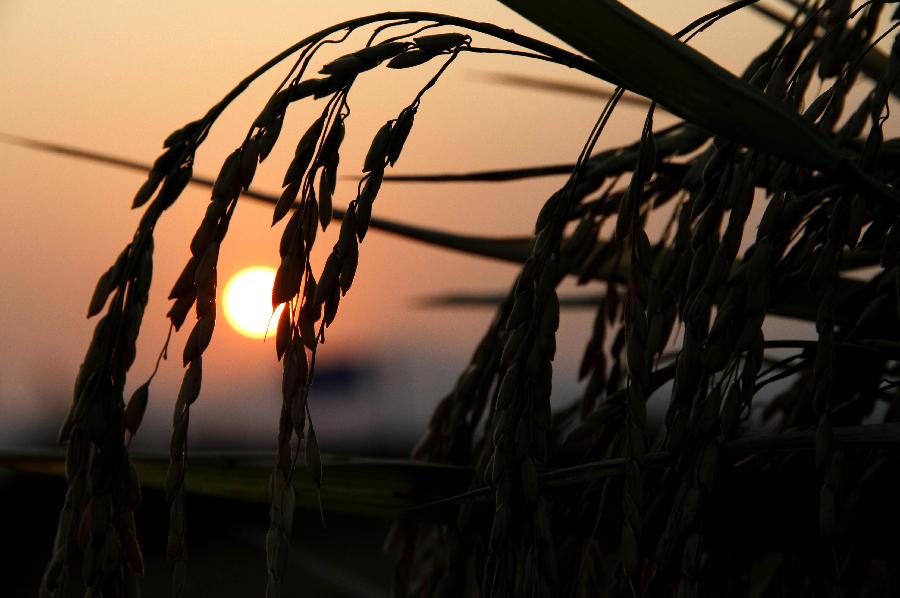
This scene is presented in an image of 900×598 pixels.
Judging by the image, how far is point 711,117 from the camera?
501mm

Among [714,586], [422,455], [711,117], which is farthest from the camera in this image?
[422,455]

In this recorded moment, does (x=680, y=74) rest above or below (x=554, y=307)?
above

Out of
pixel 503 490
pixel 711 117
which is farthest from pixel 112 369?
pixel 711 117

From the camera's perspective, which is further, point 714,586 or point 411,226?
point 411,226

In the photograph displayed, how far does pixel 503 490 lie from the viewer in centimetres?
57

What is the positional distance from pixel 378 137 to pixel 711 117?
0.20 metres

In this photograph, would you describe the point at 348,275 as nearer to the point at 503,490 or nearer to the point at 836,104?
the point at 503,490

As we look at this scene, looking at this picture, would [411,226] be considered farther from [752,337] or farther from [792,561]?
[752,337]

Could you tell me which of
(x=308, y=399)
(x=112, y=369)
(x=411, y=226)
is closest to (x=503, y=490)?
(x=308, y=399)

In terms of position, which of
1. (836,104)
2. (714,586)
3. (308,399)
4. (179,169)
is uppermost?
(836,104)

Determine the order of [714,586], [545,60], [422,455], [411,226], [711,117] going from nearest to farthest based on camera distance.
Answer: [711,117] < [545,60] < [714,586] < [422,455] < [411,226]

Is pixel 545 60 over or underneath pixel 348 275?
over

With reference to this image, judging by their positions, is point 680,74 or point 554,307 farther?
point 554,307

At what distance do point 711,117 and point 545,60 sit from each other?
0.51 ft
